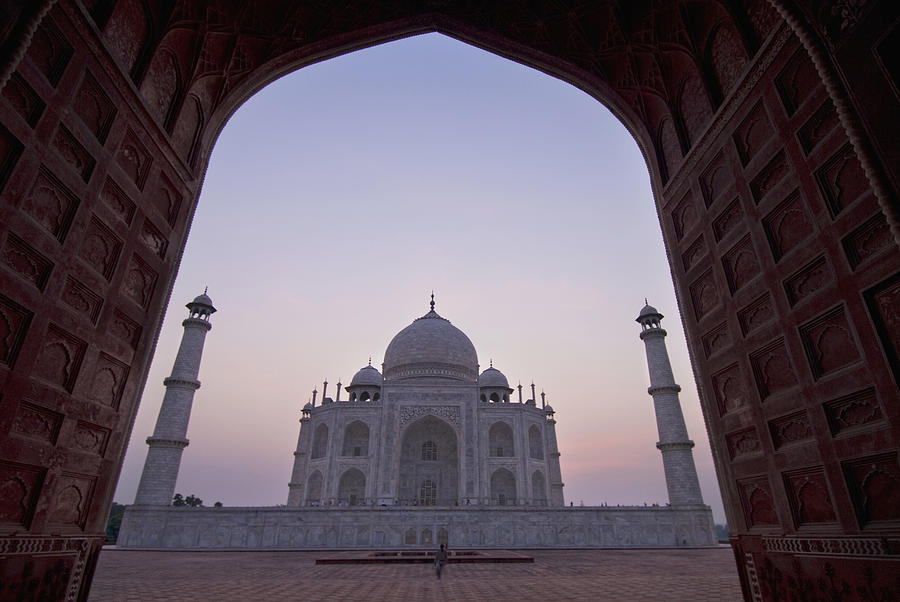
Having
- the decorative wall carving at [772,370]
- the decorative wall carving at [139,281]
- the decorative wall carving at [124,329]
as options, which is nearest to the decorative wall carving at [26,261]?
the decorative wall carving at [124,329]

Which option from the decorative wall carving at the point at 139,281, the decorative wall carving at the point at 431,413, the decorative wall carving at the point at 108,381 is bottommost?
the decorative wall carving at the point at 108,381

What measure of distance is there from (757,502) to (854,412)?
144 centimetres

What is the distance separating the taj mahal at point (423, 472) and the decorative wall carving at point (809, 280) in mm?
17557

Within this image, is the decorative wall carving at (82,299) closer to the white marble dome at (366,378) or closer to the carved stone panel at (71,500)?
the carved stone panel at (71,500)

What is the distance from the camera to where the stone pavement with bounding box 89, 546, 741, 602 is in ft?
21.2

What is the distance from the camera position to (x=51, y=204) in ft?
12.8

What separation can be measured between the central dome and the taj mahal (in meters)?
0.10

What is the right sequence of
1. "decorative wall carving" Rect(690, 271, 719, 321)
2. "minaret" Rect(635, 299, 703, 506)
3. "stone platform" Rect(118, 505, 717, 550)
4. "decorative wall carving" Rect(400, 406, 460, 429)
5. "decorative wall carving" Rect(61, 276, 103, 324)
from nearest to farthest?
1. "decorative wall carving" Rect(61, 276, 103, 324)
2. "decorative wall carving" Rect(690, 271, 719, 321)
3. "stone platform" Rect(118, 505, 717, 550)
4. "minaret" Rect(635, 299, 703, 506)
5. "decorative wall carving" Rect(400, 406, 460, 429)

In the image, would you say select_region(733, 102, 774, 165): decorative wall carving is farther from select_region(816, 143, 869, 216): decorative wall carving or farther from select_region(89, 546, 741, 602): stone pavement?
select_region(89, 546, 741, 602): stone pavement

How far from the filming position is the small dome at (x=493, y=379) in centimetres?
3434

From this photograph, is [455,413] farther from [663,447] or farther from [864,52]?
[864,52]

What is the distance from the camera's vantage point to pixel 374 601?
6.04m

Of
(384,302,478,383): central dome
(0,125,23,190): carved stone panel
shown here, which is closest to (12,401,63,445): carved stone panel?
(0,125,23,190): carved stone panel

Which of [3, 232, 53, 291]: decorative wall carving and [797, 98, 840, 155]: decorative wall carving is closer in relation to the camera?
[3, 232, 53, 291]: decorative wall carving
